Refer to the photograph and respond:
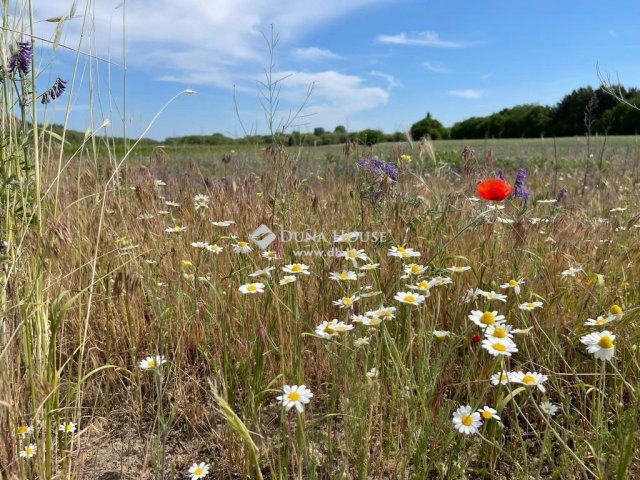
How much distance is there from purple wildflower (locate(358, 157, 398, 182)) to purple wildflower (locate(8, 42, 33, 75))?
1.31 meters

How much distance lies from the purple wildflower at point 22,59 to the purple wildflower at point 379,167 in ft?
4.29

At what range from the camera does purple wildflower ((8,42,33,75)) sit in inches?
58.3

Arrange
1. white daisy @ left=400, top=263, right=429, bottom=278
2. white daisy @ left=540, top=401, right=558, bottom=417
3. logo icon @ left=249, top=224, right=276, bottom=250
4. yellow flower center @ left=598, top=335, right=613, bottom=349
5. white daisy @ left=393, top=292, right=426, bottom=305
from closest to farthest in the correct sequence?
1. yellow flower center @ left=598, top=335, right=613, bottom=349
2. white daisy @ left=540, top=401, right=558, bottom=417
3. white daisy @ left=393, top=292, right=426, bottom=305
4. white daisy @ left=400, top=263, right=429, bottom=278
5. logo icon @ left=249, top=224, right=276, bottom=250

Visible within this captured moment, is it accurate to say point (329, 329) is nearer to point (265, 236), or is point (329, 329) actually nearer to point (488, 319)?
point (488, 319)

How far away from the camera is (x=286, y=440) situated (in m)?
1.41

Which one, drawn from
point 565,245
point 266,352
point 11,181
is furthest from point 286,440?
point 565,245

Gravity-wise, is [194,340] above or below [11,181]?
below

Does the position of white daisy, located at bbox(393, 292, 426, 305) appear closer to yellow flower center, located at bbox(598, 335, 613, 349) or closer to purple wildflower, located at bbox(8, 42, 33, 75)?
yellow flower center, located at bbox(598, 335, 613, 349)

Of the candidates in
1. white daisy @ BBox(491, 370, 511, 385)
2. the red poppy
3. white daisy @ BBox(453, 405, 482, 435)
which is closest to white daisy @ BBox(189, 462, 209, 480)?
white daisy @ BBox(453, 405, 482, 435)

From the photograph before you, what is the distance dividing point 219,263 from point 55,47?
45.8 inches

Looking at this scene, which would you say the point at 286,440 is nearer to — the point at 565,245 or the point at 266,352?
the point at 266,352

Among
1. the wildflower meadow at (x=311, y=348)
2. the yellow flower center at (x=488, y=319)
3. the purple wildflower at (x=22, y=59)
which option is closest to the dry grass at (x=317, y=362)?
the wildflower meadow at (x=311, y=348)

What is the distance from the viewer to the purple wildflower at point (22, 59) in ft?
4.86

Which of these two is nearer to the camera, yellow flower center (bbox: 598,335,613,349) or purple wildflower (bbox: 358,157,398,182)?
yellow flower center (bbox: 598,335,613,349)
